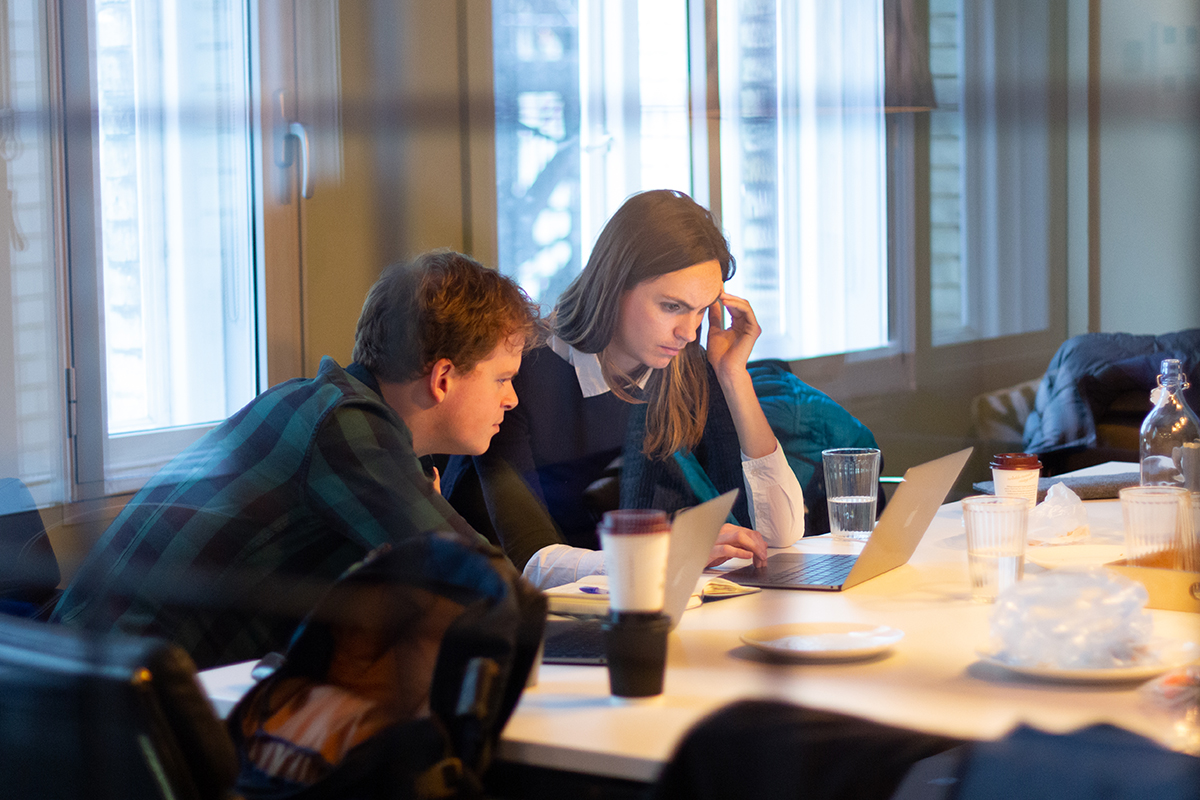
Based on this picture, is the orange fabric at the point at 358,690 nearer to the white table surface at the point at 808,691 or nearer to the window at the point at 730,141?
the white table surface at the point at 808,691

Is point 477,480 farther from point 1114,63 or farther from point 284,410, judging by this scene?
point 1114,63

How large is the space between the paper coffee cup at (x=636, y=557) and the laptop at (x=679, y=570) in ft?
0.06

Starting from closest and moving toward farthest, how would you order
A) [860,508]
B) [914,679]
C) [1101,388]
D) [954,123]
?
[914,679] < [860,508] < [1101,388] < [954,123]

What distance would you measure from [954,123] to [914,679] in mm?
2372

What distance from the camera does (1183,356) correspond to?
221 centimetres

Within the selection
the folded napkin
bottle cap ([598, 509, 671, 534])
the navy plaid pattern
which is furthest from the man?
the folded napkin

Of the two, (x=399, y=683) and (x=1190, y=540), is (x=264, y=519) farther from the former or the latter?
(x=1190, y=540)

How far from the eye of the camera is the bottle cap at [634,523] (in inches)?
23.0

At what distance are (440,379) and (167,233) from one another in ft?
2.00

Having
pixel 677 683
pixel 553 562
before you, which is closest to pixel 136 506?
pixel 553 562

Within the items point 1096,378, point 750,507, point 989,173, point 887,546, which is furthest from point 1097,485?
point 989,173

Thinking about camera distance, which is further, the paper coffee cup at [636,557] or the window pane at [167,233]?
the window pane at [167,233]

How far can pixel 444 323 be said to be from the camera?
35.5 inches

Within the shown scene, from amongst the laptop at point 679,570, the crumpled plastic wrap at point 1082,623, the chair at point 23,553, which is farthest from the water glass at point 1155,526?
the chair at point 23,553
